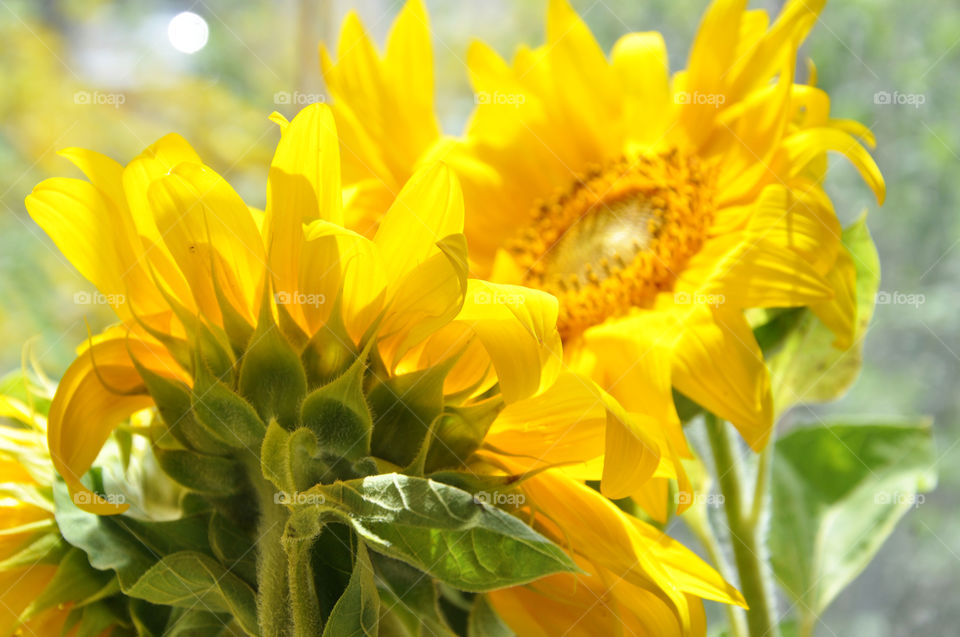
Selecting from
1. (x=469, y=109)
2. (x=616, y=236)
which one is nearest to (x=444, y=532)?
(x=616, y=236)

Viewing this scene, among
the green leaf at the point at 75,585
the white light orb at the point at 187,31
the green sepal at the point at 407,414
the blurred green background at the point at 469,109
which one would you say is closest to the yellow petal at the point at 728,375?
the green sepal at the point at 407,414

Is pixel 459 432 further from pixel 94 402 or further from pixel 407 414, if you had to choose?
pixel 94 402

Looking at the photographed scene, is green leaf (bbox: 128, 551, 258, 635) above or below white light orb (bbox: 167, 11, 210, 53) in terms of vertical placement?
below

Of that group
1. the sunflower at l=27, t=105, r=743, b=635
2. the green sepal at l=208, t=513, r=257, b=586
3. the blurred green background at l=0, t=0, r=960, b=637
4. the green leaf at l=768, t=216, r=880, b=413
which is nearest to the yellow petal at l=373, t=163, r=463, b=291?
the sunflower at l=27, t=105, r=743, b=635

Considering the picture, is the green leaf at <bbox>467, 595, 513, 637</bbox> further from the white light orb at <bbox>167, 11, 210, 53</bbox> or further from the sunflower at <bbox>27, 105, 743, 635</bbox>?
the white light orb at <bbox>167, 11, 210, 53</bbox>

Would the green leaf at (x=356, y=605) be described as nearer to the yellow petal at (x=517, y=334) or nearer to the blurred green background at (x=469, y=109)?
the yellow petal at (x=517, y=334)

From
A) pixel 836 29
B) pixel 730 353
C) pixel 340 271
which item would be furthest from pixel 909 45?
pixel 340 271
